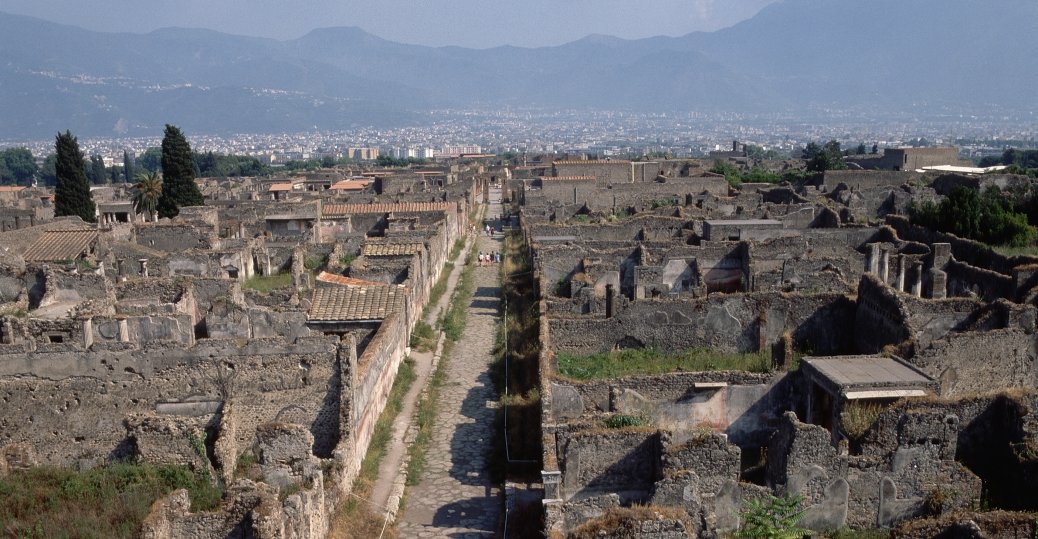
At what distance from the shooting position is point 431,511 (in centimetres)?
1255

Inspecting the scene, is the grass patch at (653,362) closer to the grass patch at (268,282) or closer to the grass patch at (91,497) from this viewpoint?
the grass patch at (91,497)

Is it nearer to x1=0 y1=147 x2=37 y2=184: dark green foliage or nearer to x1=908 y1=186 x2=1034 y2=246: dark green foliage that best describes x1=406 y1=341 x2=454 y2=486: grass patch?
x1=908 y1=186 x2=1034 y2=246: dark green foliage

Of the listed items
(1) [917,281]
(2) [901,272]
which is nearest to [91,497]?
(2) [901,272]

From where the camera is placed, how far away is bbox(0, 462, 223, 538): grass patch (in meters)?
10.9

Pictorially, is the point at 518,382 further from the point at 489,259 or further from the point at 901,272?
the point at 489,259

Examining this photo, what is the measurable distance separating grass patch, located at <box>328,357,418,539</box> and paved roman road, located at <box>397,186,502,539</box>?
0.49m

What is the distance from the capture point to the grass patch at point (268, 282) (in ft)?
84.2

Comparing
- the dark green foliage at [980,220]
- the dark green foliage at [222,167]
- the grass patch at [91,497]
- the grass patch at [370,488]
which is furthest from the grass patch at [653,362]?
the dark green foliage at [222,167]

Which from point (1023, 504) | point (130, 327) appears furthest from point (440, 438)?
point (1023, 504)

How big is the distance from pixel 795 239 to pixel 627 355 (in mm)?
9951

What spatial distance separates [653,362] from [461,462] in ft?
A: 16.5

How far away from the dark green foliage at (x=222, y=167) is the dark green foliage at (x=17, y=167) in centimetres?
3028

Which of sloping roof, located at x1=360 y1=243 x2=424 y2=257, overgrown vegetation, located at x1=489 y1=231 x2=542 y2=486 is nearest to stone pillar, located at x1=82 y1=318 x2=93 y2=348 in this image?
overgrown vegetation, located at x1=489 y1=231 x2=542 y2=486

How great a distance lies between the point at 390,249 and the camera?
25906 millimetres
